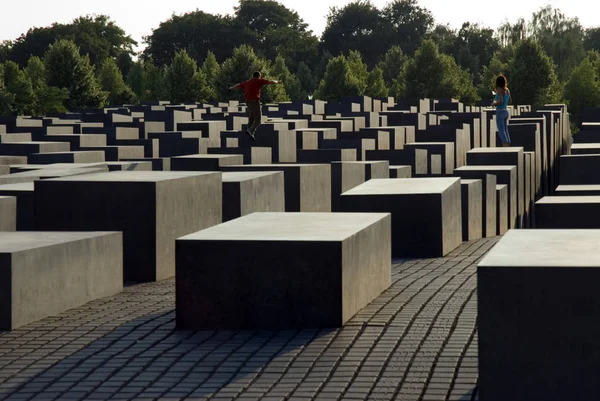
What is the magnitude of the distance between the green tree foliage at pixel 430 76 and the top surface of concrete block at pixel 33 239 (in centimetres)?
4954

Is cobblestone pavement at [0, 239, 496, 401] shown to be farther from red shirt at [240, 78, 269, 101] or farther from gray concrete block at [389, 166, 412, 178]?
red shirt at [240, 78, 269, 101]

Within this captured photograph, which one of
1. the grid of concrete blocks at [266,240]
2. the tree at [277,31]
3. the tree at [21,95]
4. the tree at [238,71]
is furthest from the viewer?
the tree at [277,31]

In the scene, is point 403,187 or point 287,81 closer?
point 403,187

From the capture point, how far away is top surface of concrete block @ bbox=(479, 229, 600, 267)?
606 cm

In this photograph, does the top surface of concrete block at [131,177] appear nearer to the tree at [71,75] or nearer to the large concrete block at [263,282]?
the large concrete block at [263,282]

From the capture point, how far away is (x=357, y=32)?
113 meters

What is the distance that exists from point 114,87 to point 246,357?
64.8 meters

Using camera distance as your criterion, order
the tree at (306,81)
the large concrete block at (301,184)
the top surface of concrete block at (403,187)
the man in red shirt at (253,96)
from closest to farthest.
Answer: the top surface of concrete block at (403,187) → the large concrete block at (301,184) → the man in red shirt at (253,96) → the tree at (306,81)

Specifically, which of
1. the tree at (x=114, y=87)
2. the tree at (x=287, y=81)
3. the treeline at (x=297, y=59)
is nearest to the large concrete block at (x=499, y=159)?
the treeline at (x=297, y=59)

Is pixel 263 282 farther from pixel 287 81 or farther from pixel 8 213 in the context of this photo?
pixel 287 81

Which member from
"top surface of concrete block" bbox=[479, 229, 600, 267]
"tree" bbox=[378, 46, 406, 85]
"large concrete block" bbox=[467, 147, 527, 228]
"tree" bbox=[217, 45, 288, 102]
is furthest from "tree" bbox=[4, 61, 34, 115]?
"tree" bbox=[378, 46, 406, 85]

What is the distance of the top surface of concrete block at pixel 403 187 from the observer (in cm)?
1317

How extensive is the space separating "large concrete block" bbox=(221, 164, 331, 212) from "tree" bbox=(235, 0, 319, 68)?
86279mm

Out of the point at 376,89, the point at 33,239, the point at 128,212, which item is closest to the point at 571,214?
the point at 128,212
